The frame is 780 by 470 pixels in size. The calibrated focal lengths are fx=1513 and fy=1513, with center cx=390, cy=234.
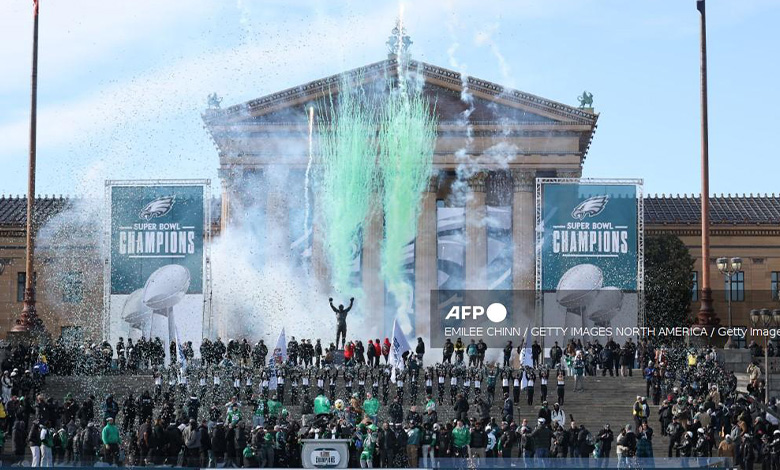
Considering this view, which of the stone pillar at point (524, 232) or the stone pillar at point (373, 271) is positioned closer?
the stone pillar at point (524, 232)

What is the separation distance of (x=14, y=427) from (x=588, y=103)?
125 feet

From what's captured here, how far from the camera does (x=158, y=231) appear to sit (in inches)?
2045

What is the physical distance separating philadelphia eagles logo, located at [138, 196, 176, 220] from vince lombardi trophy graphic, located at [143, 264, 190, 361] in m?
1.83

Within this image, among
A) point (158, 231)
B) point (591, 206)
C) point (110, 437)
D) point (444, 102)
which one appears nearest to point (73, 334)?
point (158, 231)

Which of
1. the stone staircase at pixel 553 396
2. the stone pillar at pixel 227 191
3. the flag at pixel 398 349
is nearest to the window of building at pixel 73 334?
the stone pillar at pixel 227 191

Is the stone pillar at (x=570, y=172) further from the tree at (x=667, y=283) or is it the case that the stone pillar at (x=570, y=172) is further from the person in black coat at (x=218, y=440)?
the person in black coat at (x=218, y=440)

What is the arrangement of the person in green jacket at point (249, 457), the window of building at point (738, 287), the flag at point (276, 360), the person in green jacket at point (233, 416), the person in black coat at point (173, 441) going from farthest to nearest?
the window of building at point (738, 287)
the flag at point (276, 360)
the person in green jacket at point (233, 416)
the person in black coat at point (173, 441)
the person in green jacket at point (249, 457)

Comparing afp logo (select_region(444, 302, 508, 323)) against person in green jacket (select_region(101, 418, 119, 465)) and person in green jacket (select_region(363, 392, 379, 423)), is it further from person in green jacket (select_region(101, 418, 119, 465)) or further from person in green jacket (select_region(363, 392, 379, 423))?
person in green jacket (select_region(101, 418, 119, 465))

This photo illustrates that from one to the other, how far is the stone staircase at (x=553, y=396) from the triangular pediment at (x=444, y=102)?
73.4ft

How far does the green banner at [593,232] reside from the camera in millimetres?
52656

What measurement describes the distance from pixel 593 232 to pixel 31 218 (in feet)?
63.7

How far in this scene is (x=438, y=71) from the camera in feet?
217

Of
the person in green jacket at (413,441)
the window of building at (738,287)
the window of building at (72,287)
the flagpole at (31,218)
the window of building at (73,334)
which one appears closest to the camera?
the person in green jacket at (413,441)

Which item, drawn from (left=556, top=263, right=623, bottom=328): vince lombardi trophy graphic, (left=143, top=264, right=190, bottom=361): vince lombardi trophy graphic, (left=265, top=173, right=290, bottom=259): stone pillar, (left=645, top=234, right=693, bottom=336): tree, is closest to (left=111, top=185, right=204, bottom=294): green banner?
(left=143, top=264, right=190, bottom=361): vince lombardi trophy graphic
